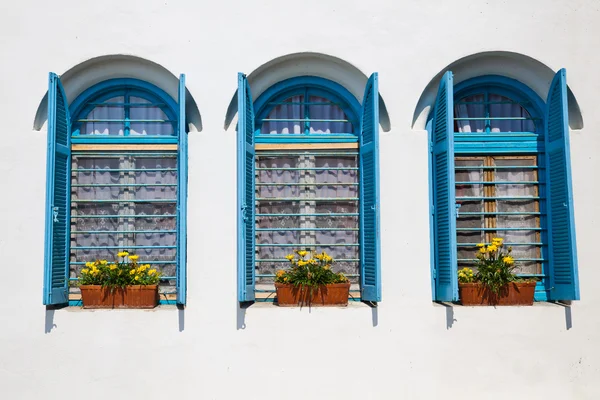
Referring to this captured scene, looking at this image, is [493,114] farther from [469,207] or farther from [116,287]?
[116,287]

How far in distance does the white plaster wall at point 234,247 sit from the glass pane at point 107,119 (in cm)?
44

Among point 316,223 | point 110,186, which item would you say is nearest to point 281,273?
point 316,223

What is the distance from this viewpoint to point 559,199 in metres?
6.14

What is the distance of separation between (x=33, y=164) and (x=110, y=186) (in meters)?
0.63

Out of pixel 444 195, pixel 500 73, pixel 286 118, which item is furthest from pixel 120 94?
pixel 500 73

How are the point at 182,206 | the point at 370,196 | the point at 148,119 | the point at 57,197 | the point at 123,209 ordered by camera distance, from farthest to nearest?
the point at 148,119, the point at 123,209, the point at 370,196, the point at 57,197, the point at 182,206

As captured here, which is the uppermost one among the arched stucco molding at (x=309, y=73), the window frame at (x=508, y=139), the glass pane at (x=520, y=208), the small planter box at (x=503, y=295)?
the arched stucco molding at (x=309, y=73)

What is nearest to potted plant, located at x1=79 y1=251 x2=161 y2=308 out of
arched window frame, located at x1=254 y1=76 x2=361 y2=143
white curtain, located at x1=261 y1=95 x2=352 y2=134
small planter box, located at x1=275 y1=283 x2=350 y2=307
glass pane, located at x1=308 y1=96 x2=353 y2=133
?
small planter box, located at x1=275 y1=283 x2=350 y2=307

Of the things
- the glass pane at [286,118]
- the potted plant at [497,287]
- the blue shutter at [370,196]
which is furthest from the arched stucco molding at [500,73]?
the potted plant at [497,287]

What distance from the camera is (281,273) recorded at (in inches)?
241

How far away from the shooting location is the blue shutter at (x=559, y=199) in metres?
5.97

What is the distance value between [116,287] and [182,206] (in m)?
0.85

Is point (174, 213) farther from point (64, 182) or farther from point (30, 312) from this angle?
point (30, 312)

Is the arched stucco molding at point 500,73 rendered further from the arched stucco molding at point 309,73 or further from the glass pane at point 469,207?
the glass pane at point 469,207
